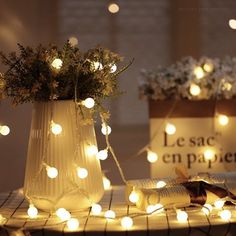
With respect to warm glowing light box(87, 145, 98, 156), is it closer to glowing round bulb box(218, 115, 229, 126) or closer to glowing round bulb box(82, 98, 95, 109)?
glowing round bulb box(82, 98, 95, 109)

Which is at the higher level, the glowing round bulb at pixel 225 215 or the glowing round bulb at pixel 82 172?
the glowing round bulb at pixel 82 172

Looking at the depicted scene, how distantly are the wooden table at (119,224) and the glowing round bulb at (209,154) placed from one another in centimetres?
40

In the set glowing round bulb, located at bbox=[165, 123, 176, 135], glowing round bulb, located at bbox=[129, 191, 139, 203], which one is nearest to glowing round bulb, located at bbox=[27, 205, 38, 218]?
glowing round bulb, located at bbox=[129, 191, 139, 203]

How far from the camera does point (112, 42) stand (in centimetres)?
236

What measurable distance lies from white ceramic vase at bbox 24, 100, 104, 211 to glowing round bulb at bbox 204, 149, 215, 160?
1.69 feet

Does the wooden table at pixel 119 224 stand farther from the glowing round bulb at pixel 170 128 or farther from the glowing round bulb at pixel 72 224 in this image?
the glowing round bulb at pixel 170 128

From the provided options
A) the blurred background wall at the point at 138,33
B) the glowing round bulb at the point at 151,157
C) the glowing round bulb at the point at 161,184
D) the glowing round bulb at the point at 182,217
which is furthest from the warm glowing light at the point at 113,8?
the glowing round bulb at the point at 182,217

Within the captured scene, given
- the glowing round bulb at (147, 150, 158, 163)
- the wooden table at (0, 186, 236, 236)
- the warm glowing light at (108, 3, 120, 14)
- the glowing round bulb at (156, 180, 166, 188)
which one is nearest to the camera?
the wooden table at (0, 186, 236, 236)

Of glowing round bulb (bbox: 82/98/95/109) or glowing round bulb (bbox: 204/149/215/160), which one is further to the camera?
glowing round bulb (bbox: 204/149/215/160)

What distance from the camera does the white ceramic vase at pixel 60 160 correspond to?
4.29 feet

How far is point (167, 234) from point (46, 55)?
0.46 m

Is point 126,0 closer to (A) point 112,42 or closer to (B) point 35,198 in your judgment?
(A) point 112,42

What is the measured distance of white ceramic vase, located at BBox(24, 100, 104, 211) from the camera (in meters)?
1.31

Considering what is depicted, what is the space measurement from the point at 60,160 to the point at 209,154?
0.59 metres
